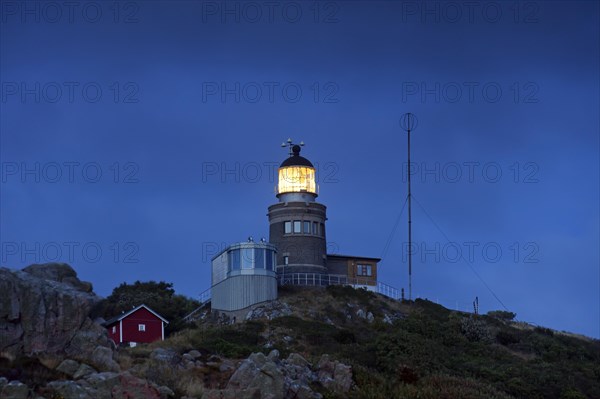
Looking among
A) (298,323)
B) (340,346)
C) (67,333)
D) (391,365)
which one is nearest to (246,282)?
(298,323)

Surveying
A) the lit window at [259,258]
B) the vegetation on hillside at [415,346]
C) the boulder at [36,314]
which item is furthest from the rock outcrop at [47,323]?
the lit window at [259,258]

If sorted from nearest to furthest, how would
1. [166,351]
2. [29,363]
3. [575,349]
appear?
[29,363]
[166,351]
[575,349]

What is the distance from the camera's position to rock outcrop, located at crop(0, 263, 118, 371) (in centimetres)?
3772

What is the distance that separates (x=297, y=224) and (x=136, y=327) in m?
14.7

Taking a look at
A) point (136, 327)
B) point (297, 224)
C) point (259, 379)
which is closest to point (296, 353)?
point (259, 379)

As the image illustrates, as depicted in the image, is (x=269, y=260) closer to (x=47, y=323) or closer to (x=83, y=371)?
(x=47, y=323)

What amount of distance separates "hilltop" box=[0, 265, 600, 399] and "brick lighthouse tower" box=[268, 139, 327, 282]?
2529 millimetres

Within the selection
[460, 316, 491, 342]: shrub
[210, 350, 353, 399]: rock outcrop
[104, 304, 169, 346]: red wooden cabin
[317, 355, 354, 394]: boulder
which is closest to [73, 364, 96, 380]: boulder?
[210, 350, 353, 399]: rock outcrop

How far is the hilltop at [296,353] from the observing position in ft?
121

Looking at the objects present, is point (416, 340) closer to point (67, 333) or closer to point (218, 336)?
point (218, 336)

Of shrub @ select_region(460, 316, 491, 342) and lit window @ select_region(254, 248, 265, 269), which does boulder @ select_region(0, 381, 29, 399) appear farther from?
shrub @ select_region(460, 316, 491, 342)

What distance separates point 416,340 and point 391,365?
224 inches

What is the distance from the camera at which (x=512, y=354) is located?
59750mm

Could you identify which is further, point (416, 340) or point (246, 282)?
point (246, 282)
